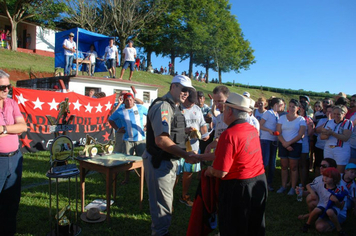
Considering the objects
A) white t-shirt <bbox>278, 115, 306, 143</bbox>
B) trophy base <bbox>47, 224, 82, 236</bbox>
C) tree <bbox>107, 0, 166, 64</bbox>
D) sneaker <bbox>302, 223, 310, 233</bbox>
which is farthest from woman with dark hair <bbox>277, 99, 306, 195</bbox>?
tree <bbox>107, 0, 166, 64</bbox>

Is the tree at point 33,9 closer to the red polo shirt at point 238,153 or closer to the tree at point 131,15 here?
the tree at point 131,15

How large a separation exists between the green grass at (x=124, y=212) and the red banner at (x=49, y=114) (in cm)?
204

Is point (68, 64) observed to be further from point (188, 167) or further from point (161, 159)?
point (161, 159)

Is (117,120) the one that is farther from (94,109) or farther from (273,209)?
(94,109)

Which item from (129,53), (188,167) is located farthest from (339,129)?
(129,53)

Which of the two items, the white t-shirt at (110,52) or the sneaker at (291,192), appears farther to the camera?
the white t-shirt at (110,52)

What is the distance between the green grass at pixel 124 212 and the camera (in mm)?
3605

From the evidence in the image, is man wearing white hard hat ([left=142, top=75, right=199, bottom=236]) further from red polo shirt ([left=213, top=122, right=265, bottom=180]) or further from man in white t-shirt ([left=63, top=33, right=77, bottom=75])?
man in white t-shirt ([left=63, top=33, right=77, bottom=75])

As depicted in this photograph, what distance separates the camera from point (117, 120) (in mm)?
5367

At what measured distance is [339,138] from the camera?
15.1 feet

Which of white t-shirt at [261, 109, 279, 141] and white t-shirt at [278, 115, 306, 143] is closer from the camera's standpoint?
white t-shirt at [278, 115, 306, 143]

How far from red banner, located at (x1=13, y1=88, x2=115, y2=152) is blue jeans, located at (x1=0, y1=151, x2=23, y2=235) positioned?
11.8 feet

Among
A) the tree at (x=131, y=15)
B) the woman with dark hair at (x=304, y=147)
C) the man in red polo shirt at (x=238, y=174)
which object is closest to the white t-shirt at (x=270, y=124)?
the woman with dark hair at (x=304, y=147)

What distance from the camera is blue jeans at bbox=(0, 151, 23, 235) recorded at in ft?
9.25
